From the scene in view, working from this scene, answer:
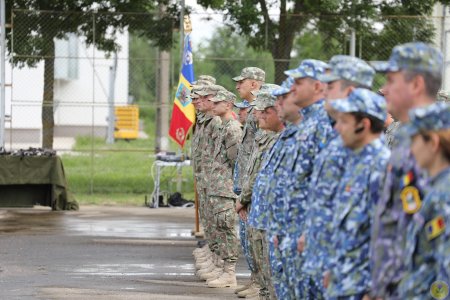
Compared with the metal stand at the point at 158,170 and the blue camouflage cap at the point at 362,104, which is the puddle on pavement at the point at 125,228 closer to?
the metal stand at the point at 158,170

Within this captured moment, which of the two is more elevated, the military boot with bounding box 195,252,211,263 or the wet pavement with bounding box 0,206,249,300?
the military boot with bounding box 195,252,211,263

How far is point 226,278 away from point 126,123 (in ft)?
109

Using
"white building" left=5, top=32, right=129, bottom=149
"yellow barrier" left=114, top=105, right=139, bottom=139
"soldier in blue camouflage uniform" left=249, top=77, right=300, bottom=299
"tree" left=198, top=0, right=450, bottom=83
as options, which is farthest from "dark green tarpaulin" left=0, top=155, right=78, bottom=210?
"yellow barrier" left=114, top=105, right=139, bottom=139

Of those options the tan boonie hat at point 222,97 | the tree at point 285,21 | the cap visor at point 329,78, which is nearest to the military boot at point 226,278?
the tan boonie hat at point 222,97

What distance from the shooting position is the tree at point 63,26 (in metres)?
21.7

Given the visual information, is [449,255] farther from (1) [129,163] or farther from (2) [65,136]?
(2) [65,136]

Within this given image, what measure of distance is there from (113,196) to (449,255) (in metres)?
18.0

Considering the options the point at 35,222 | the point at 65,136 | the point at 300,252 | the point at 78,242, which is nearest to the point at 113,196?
the point at 35,222

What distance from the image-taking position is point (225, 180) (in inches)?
490

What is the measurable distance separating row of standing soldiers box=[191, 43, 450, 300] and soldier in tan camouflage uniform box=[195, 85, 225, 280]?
12.8 ft

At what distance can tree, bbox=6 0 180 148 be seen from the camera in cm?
2169

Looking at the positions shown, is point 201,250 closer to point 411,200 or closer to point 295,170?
point 295,170

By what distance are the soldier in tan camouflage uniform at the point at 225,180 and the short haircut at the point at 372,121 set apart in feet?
21.7

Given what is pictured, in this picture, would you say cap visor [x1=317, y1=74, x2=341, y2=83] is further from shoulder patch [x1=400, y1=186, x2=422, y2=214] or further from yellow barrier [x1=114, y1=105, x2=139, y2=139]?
yellow barrier [x1=114, y1=105, x2=139, y2=139]
